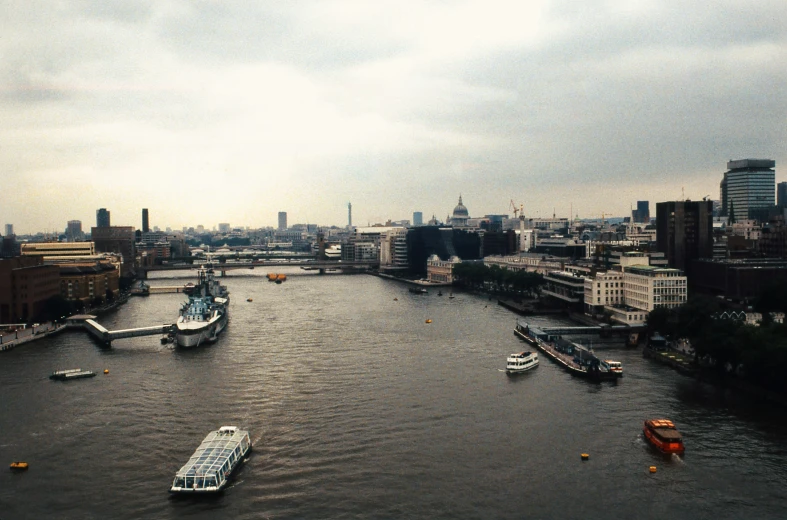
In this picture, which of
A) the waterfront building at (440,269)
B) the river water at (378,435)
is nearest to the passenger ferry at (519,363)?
the river water at (378,435)

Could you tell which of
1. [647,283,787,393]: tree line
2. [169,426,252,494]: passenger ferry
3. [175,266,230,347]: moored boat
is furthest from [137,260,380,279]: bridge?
[169,426,252,494]: passenger ferry

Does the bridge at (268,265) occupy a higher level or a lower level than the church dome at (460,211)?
lower

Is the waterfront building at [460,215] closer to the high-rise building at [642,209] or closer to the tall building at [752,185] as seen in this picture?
the high-rise building at [642,209]

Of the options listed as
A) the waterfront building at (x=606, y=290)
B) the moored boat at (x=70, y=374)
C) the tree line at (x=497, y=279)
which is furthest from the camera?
the tree line at (x=497, y=279)

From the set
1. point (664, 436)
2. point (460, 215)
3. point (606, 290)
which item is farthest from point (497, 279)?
point (460, 215)

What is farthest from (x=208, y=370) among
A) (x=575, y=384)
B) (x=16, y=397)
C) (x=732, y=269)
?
(x=732, y=269)

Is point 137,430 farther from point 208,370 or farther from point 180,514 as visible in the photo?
point 208,370
